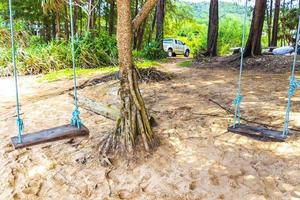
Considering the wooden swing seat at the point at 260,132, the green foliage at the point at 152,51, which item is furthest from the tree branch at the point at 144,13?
the green foliage at the point at 152,51

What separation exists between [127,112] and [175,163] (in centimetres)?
79

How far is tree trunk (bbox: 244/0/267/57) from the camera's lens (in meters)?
8.75

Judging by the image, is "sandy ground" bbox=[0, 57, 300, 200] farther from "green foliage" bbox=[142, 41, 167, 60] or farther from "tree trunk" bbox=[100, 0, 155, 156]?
"green foliage" bbox=[142, 41, 167, 60]

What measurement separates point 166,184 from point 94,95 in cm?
321

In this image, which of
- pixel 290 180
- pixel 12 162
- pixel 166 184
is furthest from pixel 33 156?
pixel 290 180

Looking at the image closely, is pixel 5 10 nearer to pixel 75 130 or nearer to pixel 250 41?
pixel 250 41

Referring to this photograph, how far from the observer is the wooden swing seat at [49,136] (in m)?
2.79

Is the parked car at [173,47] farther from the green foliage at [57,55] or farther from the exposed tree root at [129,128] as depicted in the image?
the exposed tree root at [129,128]

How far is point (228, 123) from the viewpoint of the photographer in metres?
4.01

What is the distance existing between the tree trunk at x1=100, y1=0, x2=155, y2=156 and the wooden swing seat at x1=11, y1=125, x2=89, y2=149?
2.11ft

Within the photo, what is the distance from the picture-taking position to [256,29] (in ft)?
29.2

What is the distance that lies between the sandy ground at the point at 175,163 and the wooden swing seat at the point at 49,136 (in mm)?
577

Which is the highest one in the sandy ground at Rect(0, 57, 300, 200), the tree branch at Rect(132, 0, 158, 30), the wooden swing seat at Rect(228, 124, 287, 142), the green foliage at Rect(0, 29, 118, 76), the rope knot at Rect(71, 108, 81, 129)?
the tree branch at Rect(132, 0, 158, 30)

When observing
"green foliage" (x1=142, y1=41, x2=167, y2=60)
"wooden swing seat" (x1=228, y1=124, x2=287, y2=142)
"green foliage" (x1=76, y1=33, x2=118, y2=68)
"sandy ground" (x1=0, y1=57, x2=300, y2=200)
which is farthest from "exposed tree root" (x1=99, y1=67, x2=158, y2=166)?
"green foliage" (x1=142, y1=41, x2=167, y2=60)
